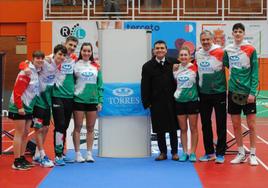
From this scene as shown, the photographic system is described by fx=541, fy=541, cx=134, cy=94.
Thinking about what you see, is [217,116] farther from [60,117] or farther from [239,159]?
[60,117]

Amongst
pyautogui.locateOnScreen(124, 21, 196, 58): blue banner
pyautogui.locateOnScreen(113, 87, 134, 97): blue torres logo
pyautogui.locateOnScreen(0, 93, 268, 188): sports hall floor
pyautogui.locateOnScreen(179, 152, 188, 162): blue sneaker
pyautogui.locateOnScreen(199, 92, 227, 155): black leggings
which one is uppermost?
pyautogui.locateOnScreen(124, 21, 196, 58): blue banner

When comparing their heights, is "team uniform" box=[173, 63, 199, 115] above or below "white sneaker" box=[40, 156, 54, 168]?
above

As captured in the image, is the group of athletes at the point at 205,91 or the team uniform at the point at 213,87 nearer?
the group of athletes at the point at 205,91

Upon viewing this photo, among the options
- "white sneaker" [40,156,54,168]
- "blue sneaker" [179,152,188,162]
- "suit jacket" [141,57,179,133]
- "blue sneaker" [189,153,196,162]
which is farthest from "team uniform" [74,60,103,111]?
"blue sneaker" [189,153,196,162]

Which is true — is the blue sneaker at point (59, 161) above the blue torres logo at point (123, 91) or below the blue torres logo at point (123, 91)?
below

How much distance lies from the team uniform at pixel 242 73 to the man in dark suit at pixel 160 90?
96 cm

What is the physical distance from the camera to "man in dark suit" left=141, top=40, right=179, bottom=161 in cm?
866

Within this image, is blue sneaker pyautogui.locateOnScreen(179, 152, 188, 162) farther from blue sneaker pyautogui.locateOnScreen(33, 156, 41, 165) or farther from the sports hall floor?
blue sneaker pyautogui.locateOnScreen(33, 156, 41, 165)

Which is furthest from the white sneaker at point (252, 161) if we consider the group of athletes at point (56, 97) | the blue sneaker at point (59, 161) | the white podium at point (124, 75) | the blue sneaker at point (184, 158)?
the blue sneaker at point (59, 161)

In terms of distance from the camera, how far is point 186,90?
8.50 m

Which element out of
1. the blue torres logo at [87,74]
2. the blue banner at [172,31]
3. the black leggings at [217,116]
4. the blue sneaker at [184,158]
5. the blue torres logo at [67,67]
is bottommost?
the blue sneaker at [184,158]

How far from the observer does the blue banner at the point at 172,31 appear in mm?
19766

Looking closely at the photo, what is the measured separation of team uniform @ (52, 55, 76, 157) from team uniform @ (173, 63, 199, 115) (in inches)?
65.9

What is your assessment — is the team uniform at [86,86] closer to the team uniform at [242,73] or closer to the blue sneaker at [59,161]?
the blue sneaker at [59,161]
